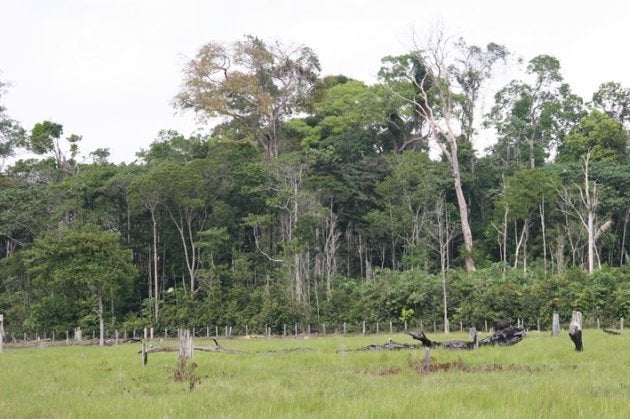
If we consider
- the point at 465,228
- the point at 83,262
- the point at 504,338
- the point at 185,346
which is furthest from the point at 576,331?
the point at 83,262

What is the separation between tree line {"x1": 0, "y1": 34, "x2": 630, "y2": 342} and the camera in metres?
34.5

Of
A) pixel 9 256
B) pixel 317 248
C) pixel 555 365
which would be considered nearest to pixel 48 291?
pixel 9 256

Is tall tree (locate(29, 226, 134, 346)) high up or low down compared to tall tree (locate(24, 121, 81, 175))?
down

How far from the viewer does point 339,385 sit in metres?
10.6

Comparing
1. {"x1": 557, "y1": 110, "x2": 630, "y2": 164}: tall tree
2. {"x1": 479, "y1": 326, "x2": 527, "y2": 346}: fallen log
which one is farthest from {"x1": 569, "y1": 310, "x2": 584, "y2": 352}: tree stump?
{"x1": 557, "y1": 110, "x2": 630, "y2": 164}: tall tree

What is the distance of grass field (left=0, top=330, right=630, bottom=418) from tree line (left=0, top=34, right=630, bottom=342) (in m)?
A: 16.7

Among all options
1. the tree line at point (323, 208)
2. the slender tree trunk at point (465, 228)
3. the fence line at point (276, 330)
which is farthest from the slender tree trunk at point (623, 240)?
the fence line at point (276, 330)

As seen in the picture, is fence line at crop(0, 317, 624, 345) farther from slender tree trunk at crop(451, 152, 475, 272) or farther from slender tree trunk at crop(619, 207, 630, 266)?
slender tree trunk at crop(619, 207, 630, 266)

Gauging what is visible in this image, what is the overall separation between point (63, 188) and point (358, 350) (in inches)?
1184

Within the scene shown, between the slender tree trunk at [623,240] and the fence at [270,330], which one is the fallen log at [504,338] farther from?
the slender tree trunk at [623,240]

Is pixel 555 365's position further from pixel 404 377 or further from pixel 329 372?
pixel 329 372

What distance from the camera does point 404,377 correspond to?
1164cm

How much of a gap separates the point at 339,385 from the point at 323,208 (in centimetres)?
2722

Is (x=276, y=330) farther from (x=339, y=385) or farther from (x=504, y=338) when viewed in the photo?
(x=339, y=385)
